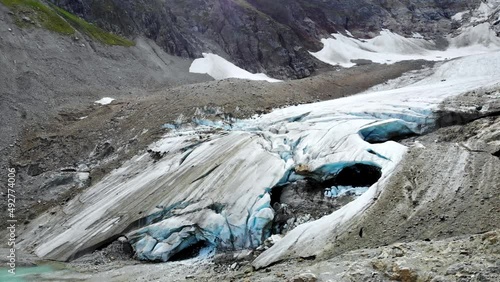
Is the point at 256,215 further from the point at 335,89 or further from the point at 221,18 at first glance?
the point at 221,18

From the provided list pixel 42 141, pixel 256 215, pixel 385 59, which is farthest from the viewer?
pixel 385 59

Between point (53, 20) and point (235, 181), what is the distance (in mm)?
40183

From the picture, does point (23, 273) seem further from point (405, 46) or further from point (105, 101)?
point (405, 46)

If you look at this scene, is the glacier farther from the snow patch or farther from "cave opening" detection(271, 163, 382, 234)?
the snow patch

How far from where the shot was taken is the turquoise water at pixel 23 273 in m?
16.1

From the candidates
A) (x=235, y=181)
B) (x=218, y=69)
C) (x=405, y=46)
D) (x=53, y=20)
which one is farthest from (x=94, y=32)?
(x=405, y=46)

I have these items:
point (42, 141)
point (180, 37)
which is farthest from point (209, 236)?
point (180, 37)

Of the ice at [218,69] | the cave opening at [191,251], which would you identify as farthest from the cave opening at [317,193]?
the ice at [218,69]

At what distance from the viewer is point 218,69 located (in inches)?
2393

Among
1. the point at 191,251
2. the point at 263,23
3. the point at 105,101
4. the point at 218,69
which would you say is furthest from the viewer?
the point at 263,23

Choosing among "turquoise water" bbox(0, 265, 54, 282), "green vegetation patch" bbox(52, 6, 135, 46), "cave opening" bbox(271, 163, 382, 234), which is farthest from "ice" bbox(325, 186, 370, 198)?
"green vegetation patch" bbox(52, 6, 135, 46)

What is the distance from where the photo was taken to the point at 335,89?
49.5m

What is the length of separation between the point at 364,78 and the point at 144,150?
37.1 metres

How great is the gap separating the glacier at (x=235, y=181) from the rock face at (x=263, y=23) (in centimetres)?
4217
